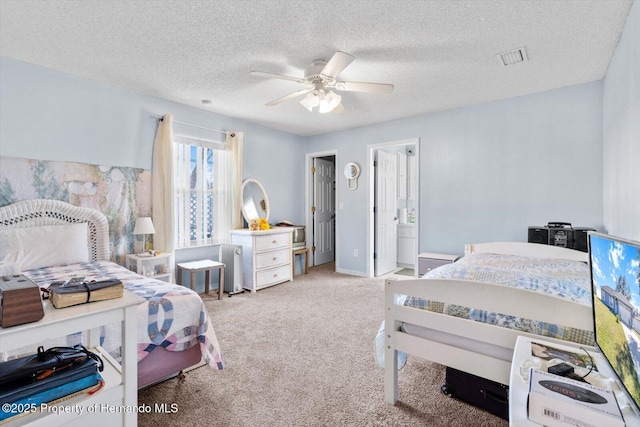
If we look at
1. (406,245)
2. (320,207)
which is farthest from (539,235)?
(320,207)

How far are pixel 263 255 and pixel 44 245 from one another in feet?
7.62

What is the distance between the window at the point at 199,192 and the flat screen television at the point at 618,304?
13.3ft

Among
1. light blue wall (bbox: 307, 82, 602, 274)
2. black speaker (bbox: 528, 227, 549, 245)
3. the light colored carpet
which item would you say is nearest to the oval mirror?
the light colored carpet

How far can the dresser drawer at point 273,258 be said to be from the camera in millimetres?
4268

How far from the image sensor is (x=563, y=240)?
2.99 m

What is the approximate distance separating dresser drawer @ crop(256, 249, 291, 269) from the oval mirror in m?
0.62

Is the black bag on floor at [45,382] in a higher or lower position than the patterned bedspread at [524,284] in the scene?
lower

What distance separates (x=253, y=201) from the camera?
4.87 meters

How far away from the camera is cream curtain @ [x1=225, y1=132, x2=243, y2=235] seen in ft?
14.5

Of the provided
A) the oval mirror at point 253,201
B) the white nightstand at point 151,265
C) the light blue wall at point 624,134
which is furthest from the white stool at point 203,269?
the light blue wall at point 624,134

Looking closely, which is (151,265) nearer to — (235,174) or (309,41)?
(235,174)

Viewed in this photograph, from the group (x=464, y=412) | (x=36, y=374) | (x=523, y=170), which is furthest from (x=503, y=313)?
(x=523, y=170)

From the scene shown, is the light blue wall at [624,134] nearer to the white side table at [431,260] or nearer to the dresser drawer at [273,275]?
the white side table at [431,260]

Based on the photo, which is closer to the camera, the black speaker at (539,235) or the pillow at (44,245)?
the pillow at (44,245)
